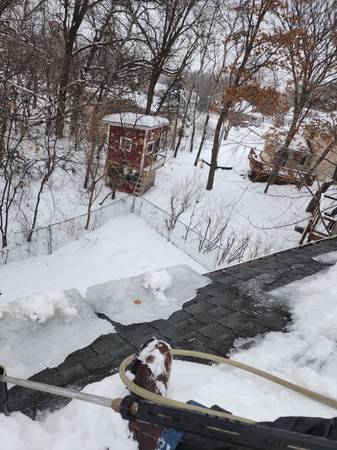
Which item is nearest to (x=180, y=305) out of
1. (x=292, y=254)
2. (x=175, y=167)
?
(x=292, y=254)

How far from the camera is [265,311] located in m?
3.73

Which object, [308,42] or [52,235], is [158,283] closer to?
[52,235]

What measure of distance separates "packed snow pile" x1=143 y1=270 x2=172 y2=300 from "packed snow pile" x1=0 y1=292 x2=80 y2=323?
969 mm

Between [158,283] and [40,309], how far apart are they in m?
1.45

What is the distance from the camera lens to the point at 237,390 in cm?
236

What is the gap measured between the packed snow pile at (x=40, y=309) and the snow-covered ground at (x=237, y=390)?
3.31 ft

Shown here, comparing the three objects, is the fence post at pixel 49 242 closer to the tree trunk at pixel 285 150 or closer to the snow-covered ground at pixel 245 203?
the snow-covered ground at pixel 245 203

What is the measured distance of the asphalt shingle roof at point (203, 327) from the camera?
254cm

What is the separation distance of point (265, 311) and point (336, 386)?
133 cm

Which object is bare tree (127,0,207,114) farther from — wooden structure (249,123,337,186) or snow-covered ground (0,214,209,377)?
snow-covered ground (0,214,209,377)

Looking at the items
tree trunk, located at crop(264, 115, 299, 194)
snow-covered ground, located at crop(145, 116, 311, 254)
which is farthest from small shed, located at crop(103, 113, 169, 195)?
tree trunk, located at crop(264, 115, 299, 194)

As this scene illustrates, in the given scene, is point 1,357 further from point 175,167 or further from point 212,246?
point 175,167

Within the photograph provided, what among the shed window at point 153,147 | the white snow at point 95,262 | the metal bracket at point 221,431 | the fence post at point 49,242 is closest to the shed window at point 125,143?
the shed window at point 153,147

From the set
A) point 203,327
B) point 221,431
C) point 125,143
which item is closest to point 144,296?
point 203,327
